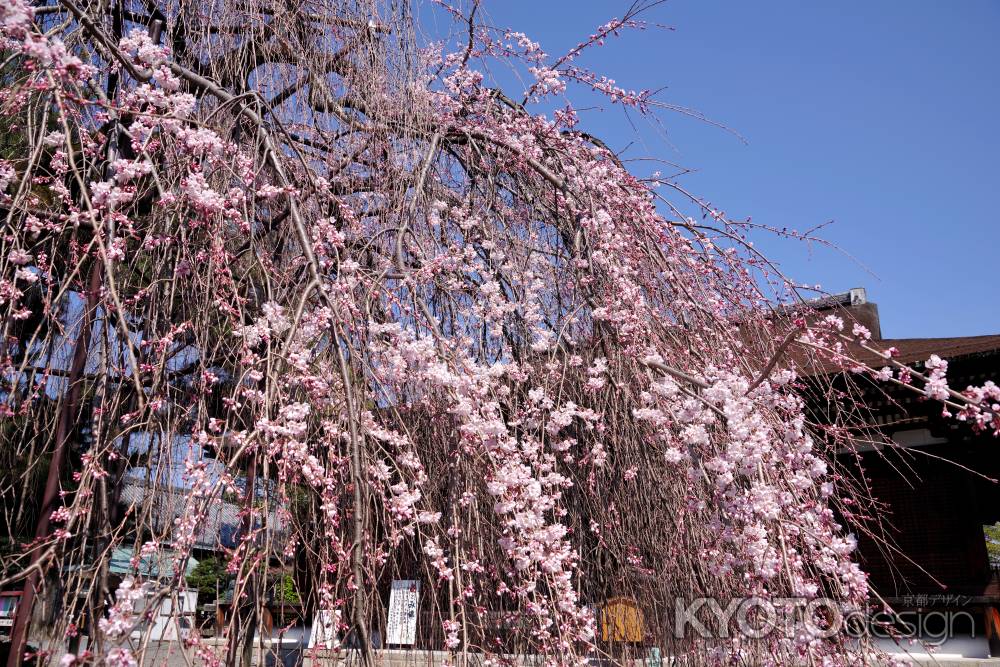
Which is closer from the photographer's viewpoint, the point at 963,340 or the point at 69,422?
the point at 69,422

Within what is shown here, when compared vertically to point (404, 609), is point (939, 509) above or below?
above

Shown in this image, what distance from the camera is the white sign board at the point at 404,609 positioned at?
6.88 feet

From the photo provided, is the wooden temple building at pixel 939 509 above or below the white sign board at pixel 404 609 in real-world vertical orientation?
above

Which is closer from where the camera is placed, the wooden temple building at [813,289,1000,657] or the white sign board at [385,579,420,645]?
the white sign board at [385,579,420,645]

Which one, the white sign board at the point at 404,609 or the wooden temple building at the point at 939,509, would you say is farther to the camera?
the wooden temple building at the point at 939,509

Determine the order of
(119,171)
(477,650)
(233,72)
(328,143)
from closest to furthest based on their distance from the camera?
(119,171), (477,650), (233,72), (328,143)

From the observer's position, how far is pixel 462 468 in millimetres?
2010

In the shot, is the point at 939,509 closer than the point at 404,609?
No

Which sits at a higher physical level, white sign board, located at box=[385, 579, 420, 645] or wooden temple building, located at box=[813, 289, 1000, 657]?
wooden temple building, located at box=[813, 289, 1000, 657]

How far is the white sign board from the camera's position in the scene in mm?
2096

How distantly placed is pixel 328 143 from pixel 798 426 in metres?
1.79

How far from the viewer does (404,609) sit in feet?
7.02

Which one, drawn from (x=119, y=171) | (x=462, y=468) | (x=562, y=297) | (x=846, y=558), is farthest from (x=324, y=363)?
(x=846, y=558)

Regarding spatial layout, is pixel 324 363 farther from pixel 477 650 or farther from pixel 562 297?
pixel 562 297
